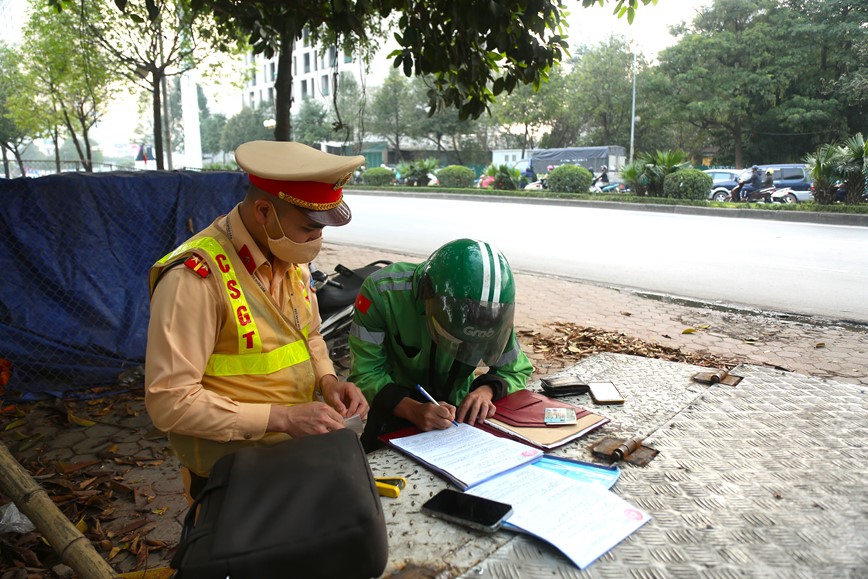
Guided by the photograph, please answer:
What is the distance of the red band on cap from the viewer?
67.5 inches

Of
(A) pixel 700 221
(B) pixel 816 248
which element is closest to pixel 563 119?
(A) pixel 700 221

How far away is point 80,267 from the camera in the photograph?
4.63m

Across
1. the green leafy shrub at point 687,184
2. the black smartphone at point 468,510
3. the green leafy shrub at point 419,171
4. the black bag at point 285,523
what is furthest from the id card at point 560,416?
the green leafy shrub at point 419,171

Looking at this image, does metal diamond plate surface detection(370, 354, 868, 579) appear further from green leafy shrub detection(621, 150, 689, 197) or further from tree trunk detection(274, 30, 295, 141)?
green leafy shrub detection(621, 150, 689, 197)

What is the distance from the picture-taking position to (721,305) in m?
7.09

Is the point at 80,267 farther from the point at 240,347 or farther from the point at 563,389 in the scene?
the point at 563,389

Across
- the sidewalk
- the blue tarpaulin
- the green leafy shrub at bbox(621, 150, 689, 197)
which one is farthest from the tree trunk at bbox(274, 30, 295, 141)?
the green leafy shrub at bbox(621, 150, 689, 197)

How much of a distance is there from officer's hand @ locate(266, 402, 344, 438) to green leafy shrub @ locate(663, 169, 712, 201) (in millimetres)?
19777

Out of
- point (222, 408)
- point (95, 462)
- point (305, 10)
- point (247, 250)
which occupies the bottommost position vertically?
Result: point (95, 462)

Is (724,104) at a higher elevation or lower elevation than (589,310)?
higher

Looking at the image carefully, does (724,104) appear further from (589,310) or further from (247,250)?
(247,250)

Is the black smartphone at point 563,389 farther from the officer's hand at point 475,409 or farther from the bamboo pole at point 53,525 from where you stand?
the bamboo pole at point 53,525

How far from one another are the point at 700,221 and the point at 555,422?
14.5 metres

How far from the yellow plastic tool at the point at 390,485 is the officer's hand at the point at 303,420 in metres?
0.19
